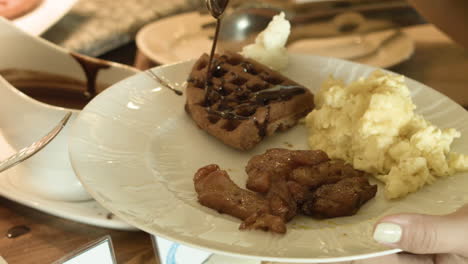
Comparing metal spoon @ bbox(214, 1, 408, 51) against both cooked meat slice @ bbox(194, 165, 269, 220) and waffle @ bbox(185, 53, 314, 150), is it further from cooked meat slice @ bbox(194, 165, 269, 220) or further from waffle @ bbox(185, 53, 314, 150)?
cooked meat slice @ bbox(194, 165, 269, 220)

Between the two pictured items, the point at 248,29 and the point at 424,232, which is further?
the point at 248,29

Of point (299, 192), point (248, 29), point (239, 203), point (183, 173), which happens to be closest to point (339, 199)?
point (299, 192)

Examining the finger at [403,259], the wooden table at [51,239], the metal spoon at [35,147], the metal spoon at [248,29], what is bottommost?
the finger at [403,259]

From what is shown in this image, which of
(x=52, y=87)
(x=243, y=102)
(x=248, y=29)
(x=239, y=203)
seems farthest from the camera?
(x=248, y=29)

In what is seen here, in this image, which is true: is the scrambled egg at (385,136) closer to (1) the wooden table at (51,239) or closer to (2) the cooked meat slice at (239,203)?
(2) the cooked meat slice at (239,203)

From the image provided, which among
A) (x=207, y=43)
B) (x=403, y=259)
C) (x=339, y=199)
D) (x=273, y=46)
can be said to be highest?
(x=273, y=46)

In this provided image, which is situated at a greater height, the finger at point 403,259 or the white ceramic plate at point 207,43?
the white ceramic plate at point 207,43

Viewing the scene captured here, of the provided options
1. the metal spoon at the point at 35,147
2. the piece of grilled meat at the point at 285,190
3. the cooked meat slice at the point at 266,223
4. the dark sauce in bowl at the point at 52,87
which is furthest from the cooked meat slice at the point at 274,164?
the dark sauce in bowl at the point at 52,87

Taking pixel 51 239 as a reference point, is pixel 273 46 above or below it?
above

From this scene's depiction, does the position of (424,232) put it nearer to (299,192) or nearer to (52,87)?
(299,192)
